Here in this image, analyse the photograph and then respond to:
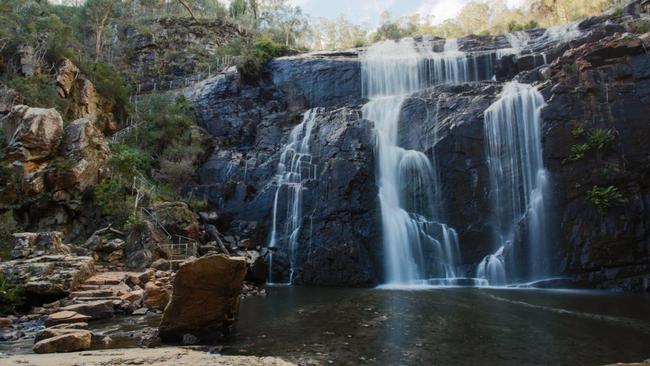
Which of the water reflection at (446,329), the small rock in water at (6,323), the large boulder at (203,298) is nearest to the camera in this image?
the water reflection at (446,329)

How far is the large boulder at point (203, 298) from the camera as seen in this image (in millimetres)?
6988

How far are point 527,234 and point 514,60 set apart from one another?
35.4 ft

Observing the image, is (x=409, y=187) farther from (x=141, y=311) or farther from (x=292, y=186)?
(x=141, y=311)

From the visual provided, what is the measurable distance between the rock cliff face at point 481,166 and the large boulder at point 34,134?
6.70 m

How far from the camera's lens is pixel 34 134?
15.6 meters

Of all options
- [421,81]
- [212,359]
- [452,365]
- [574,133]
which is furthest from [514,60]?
[212,359]

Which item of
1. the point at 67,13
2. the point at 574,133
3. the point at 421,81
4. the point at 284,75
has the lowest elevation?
the point at 574,133

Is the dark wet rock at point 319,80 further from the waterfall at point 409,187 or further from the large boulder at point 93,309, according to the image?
the large boulder at point 93,309

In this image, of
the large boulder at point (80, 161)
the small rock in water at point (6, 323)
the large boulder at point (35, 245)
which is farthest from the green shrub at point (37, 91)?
the small rock in water at point (6, 323)

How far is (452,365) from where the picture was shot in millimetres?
6059

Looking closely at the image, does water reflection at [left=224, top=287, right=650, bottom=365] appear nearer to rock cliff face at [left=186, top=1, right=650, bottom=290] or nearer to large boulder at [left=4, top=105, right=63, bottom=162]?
rock cliff face at [left=186, top=1, right=650, bottom=290]

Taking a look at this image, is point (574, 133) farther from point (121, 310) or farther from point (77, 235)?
point (77, 235)

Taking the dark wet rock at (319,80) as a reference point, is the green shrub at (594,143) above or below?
below

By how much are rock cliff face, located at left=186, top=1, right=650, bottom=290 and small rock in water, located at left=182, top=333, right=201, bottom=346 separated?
31.9ft
